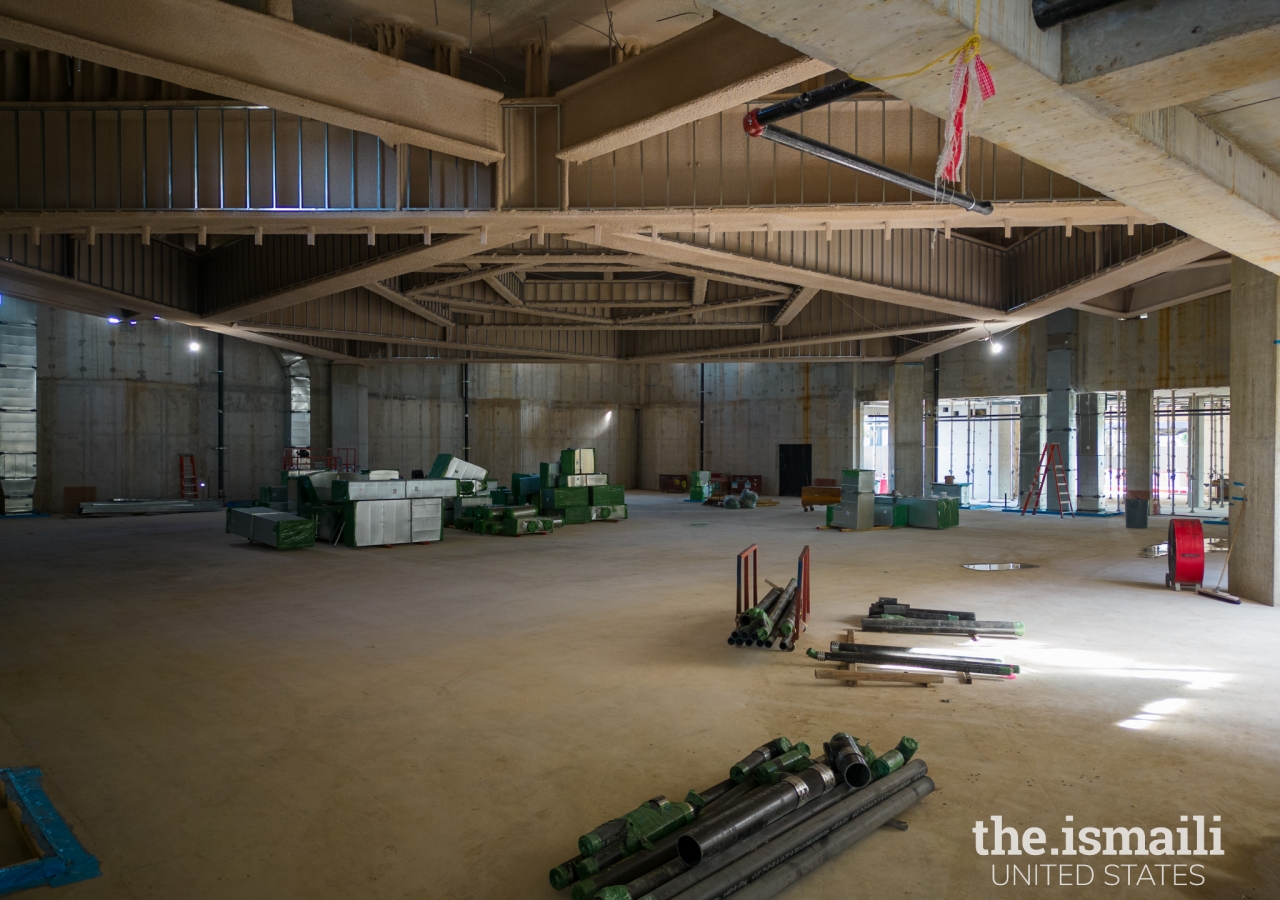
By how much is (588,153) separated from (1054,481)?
75.8ft

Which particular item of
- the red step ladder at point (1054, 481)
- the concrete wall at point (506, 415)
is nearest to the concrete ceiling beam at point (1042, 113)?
the red step ladder at point (1054, 481)

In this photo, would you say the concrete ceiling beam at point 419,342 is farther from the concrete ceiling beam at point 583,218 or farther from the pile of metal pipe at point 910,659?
the pile of metal pipe at point 910,659

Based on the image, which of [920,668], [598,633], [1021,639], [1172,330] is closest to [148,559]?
[598,633]

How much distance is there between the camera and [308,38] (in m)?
8.20

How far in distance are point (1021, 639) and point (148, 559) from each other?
53.1 ft

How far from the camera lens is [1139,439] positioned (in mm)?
24516

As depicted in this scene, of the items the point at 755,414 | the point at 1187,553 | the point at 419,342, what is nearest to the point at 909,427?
the point at 755,414

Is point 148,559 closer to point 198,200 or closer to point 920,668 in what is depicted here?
point 198,200

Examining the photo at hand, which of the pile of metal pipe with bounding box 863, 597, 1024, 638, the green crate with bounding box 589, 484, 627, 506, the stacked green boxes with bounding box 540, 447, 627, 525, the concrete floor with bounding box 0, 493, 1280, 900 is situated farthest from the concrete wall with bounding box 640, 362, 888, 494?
the pile of metal pipe with bounding box 863, 597, 1024, 638

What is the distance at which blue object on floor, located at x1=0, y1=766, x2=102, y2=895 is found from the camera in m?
4.16

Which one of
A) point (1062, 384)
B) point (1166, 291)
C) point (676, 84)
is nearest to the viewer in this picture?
point (676, 84)

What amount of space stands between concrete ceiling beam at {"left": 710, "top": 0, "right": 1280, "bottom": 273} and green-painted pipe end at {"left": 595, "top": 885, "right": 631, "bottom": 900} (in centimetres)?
431

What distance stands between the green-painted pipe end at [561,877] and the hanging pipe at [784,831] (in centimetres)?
41

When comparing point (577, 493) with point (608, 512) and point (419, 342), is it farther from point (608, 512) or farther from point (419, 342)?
point (419, 342)
